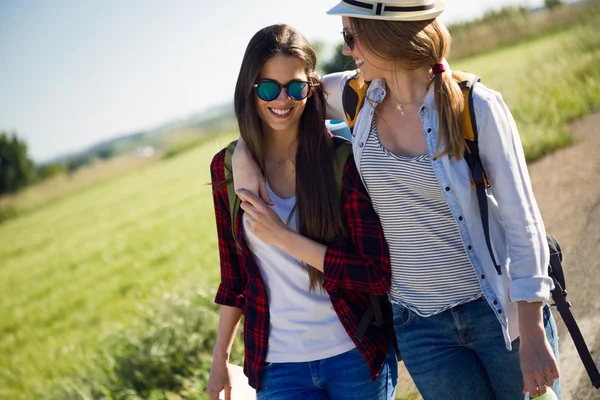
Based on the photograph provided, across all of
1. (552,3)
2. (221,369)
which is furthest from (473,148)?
(552,3)

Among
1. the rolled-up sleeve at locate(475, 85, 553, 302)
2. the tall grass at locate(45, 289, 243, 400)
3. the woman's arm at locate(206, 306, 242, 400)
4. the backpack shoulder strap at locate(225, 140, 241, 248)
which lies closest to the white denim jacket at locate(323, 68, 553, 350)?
the rolled-up sleeve at locate(475, 85, 553, 302)

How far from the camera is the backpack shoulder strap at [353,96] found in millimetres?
2434

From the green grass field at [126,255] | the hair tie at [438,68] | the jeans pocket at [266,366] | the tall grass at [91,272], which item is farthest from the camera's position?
the tall grass at [91,272]

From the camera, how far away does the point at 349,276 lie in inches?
91.8

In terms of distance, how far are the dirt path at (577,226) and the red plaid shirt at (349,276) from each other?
132 cm

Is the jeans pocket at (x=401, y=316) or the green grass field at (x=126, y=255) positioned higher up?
the jeans pocket at (x=401, y=316)

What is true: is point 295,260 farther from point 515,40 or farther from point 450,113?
point 515,40

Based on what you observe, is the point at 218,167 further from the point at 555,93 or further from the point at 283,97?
the point at 555,93

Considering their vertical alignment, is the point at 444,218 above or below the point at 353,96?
below

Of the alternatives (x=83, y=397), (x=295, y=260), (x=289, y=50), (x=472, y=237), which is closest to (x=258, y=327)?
(x=295, y=260)

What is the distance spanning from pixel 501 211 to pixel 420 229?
32cm

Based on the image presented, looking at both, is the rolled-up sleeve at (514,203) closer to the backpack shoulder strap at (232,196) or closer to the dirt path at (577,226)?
the backpack shoulder strap at (232,196)

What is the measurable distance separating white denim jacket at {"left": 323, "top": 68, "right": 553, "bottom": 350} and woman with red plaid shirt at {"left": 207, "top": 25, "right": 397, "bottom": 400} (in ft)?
1.26

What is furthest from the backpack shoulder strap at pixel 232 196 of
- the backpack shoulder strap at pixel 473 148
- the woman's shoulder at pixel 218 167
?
the backpack shoulder strap at pixel 473 148
